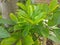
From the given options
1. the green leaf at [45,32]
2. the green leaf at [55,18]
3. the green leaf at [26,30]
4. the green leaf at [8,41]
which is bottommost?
the green leaf at [8,41]

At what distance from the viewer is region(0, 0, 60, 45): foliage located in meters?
0.44

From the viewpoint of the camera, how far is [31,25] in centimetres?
44

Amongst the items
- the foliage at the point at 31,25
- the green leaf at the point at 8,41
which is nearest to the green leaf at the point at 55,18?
the foliage at the point at 31,25

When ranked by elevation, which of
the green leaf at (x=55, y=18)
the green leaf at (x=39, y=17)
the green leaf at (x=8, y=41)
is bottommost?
the green leaf at (x=8, y=41)

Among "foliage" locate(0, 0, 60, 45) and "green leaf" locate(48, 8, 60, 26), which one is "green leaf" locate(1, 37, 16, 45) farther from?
"green leaf" locate(48, 8, 60, 26)

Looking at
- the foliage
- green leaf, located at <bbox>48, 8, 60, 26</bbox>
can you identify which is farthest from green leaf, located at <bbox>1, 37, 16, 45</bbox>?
green leaf, located at <bbox>48, 8, 60, 26</bbox>

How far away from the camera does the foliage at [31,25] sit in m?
0.44

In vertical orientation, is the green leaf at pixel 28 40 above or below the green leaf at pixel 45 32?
below

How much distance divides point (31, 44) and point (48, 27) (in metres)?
0.07

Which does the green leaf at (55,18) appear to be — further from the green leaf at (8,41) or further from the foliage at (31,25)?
the green leaf at (8,41)

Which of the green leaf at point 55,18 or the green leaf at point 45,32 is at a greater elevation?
the green leaf at point 55,18

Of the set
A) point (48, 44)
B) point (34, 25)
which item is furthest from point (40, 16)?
point (48, 44)

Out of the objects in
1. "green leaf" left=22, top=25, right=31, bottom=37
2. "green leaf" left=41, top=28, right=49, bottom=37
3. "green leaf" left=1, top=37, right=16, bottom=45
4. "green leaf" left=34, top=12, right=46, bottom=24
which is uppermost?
"green leaf" left=34, top=12, right=46, bottom=24

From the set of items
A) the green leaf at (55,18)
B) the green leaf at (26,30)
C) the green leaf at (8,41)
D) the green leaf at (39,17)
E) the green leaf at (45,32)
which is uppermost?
the green leaf at (39,17)
